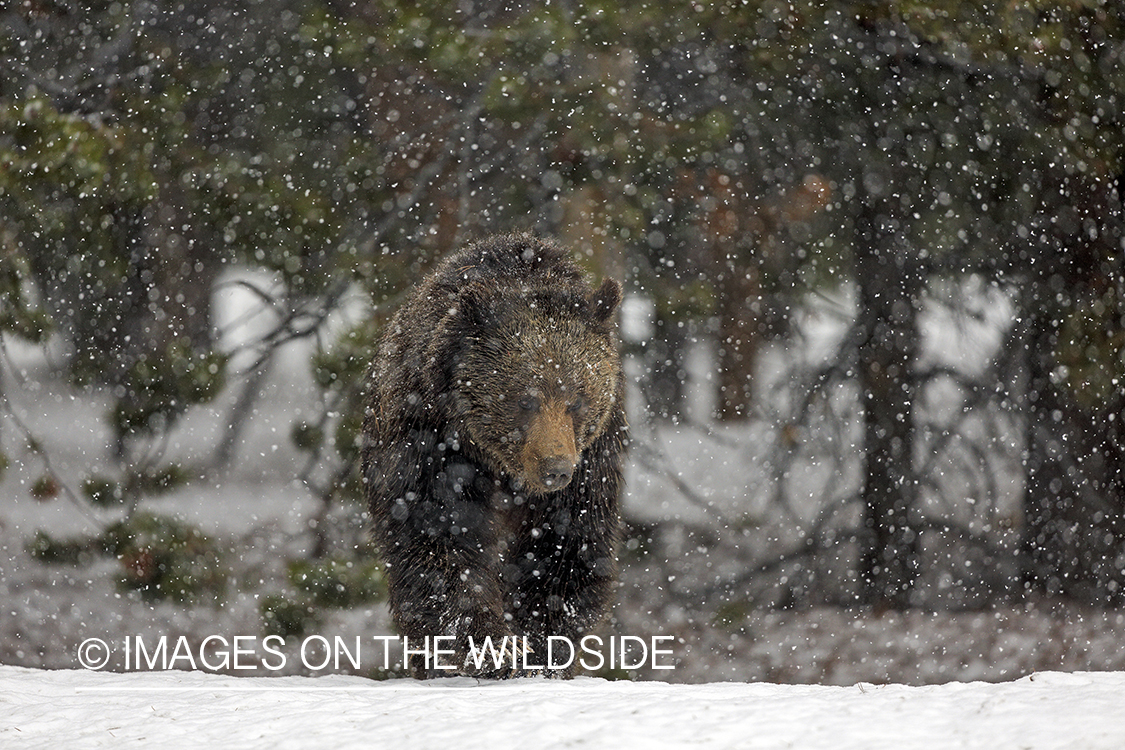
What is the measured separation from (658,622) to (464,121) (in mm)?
5354

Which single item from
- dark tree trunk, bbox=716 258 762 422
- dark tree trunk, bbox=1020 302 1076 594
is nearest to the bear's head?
dark tree trunk, bbox=716 258 762 422

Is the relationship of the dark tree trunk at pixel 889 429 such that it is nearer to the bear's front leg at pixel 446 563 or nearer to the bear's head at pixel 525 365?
the bear's head at pixel 525 365

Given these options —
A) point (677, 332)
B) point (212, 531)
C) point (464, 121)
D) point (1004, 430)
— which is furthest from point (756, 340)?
point (212, 531)

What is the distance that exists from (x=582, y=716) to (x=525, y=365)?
6.23 feet

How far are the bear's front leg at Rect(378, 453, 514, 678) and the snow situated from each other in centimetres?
58

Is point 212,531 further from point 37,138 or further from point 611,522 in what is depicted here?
point 611,522

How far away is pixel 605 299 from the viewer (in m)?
4.66

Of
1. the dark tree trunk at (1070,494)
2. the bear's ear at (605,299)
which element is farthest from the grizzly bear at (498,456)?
the dark tree trunk at (1070,494)

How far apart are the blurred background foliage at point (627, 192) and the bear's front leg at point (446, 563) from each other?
251 cm

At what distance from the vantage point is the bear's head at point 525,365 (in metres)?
4.46

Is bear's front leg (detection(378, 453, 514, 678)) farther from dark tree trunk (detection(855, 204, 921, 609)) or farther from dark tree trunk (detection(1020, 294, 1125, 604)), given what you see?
→ dark tree trunk (detection(1020, 294, 1125, 604))

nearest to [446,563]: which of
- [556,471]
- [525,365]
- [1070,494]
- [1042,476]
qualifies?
[556,471]

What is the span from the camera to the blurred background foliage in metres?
8.01

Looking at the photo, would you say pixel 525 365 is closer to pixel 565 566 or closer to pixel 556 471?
pixel 556 471
